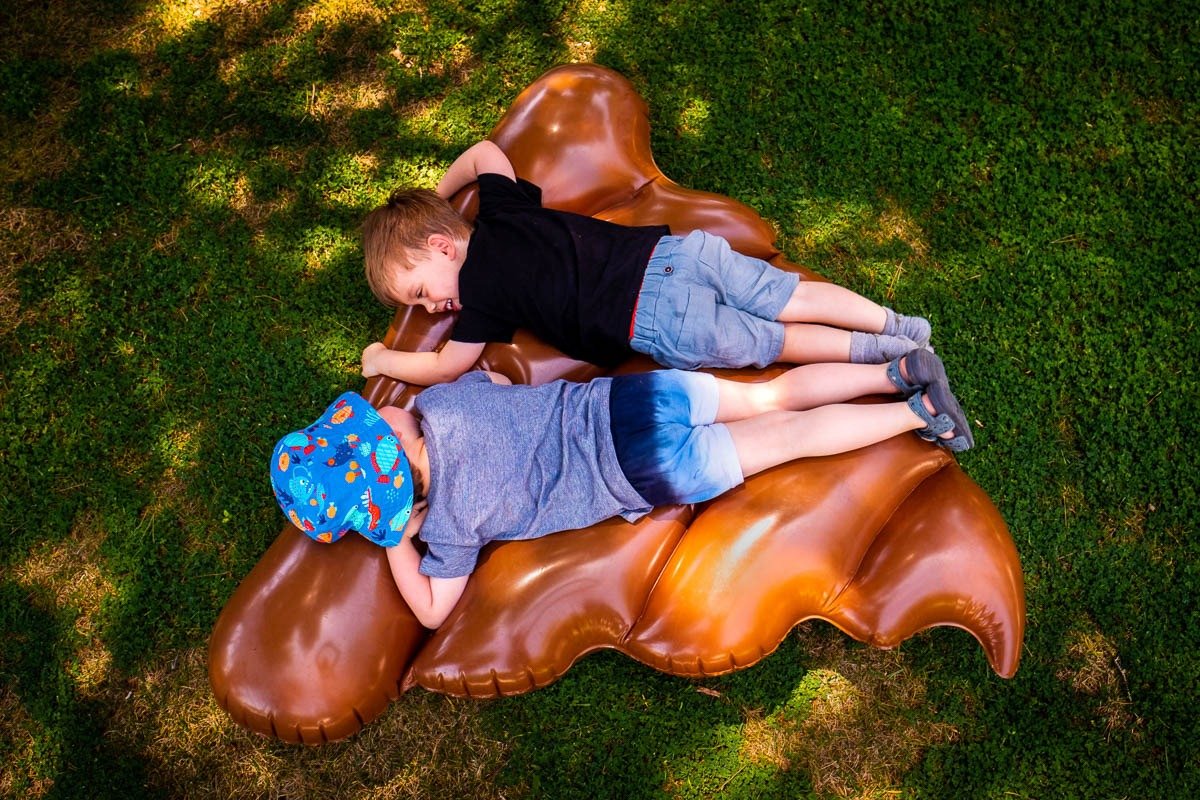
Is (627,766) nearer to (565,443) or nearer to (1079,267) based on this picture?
(565,443)

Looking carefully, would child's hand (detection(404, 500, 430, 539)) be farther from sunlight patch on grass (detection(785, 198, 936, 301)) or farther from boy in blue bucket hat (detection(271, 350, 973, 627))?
sunlight patch on grass (detection(785, 198, 936, 301))

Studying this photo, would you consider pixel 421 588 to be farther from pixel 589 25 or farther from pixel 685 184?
pixel 589 25

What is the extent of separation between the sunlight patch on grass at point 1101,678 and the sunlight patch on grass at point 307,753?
8.20ft

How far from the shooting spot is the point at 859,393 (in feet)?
10.0

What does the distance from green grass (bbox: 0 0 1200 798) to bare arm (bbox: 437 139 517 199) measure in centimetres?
85

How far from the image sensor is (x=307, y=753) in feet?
11.3

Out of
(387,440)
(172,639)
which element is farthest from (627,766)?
(172,639)

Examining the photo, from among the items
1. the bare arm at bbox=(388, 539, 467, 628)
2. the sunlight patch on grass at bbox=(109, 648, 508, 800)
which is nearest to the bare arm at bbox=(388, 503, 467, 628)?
the bare arm at bbox=(388, 539, 467, 628)

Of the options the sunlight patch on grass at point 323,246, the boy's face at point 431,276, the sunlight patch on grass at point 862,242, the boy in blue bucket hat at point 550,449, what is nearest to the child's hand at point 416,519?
the boy in blue bucket hat at point 550,449

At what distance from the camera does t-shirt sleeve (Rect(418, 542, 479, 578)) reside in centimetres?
288

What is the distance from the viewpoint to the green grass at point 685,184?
3461 mm

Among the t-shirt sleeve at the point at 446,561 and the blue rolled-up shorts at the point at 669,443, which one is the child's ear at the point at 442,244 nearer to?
the blue rolled-up shorts at the point at 669,443

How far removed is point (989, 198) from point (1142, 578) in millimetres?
1940

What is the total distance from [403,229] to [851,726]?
281 cm
